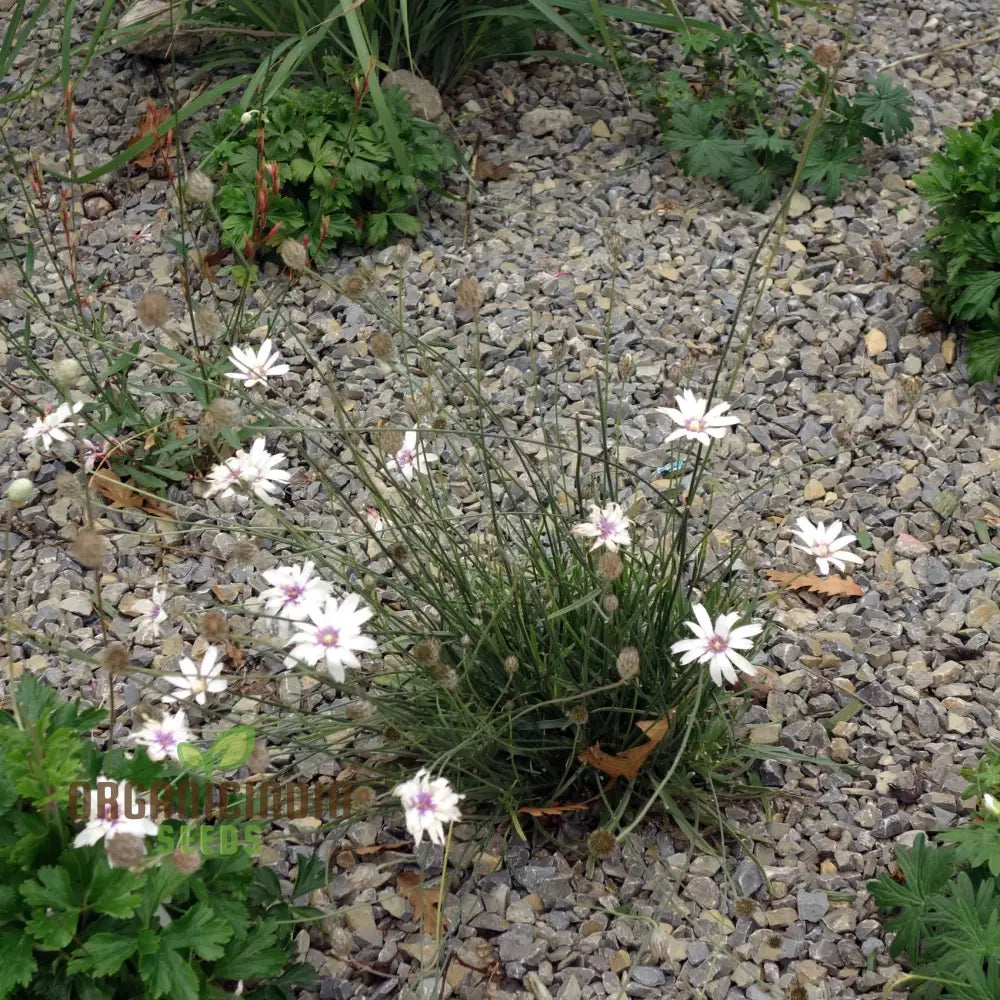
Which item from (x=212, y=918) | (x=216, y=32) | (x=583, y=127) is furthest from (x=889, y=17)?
(x=212, y=918)

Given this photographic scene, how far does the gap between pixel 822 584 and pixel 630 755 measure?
0.77 metres

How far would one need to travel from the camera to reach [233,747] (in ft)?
6.28

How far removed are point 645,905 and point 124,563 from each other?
53.8 inches

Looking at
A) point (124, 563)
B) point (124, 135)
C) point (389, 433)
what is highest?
point (389, 433)

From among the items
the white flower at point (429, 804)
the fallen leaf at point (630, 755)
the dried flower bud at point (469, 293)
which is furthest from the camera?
the fallen leaf at point (630, 755)

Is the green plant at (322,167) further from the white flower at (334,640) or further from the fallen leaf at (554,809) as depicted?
the white flower at (334,640)

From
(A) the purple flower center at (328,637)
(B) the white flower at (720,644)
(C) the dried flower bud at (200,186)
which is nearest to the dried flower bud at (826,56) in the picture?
(B) the white flower at (720,644)

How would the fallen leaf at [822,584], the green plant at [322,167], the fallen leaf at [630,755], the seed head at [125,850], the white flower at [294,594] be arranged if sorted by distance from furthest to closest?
the green plant at [322,167], the fallen leaf at [822,584], the fallen leaf at [630,755], the white flower at [294,594], the seed head at [125,850]

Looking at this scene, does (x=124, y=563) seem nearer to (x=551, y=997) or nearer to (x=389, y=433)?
(x=389, y=433)

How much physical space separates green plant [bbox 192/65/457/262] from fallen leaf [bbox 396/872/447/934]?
1719 millimetres

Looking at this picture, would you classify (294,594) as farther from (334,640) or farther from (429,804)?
(429,804)

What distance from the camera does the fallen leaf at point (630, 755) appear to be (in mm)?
1984

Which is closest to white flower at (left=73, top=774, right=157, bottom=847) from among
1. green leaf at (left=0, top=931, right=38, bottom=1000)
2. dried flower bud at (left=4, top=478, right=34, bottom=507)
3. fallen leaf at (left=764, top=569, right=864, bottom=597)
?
green leaf at (left=0, top=931, right=38, bottom=1000)

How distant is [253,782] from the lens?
6.82 feet
